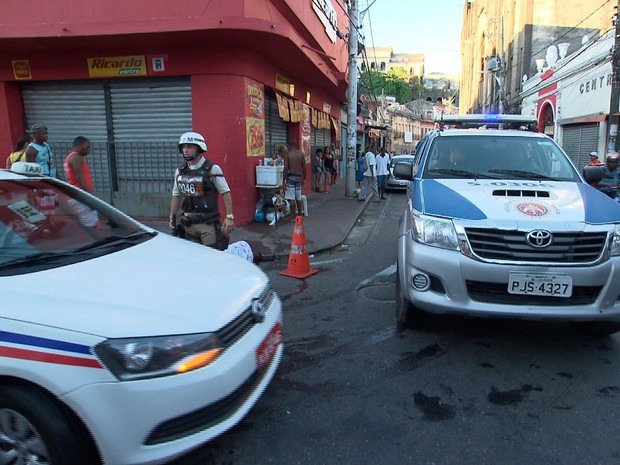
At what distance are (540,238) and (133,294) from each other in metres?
2.83

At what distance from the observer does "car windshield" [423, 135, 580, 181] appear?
470 centimetres

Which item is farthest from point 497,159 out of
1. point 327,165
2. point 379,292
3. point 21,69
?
point 327,165

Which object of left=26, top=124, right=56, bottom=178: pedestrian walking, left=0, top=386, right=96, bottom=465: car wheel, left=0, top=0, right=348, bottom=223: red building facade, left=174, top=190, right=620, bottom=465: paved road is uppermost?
left=0, top=0, right=348, bottom=223: red building facade

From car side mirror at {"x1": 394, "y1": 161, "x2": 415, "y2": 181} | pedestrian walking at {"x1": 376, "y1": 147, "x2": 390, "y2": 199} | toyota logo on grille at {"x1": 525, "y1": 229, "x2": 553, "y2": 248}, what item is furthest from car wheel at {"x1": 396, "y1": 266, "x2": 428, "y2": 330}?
pedestrian walking at {"x1": 376, "y1": 147, "x2": 390, "y2": 199}

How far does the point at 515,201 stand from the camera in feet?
12.6

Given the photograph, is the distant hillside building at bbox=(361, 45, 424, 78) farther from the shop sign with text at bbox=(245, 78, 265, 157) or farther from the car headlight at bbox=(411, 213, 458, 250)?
the car headlight at bbox=(411, 213, 458, 250)

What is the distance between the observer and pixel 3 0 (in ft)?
29.3

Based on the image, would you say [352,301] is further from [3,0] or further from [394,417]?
[3,0]

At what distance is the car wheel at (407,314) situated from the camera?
13.6ft

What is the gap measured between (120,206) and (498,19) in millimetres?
42912

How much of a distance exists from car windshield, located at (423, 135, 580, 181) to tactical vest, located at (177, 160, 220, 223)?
89.0 inches

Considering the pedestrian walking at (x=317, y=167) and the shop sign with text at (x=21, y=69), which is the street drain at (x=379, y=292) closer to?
the shop sign with text at (x=21, y=69)

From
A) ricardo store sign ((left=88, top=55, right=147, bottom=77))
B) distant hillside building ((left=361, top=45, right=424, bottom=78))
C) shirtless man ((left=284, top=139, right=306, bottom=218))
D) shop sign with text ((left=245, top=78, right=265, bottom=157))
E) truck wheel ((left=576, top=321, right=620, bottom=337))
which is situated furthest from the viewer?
distant hillside building ((left=361, top=45, right=424, bottom=78))

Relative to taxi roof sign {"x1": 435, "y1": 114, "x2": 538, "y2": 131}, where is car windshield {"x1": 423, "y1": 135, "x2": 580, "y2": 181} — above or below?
below
